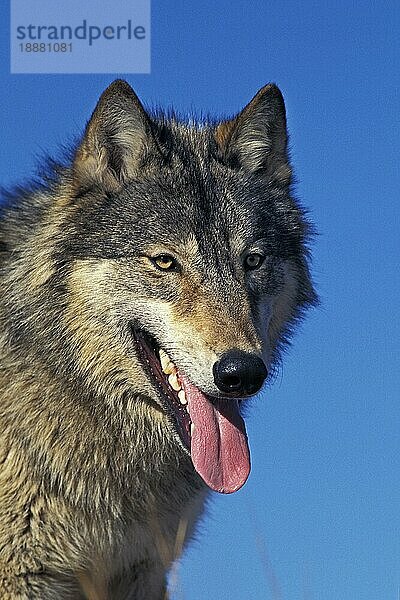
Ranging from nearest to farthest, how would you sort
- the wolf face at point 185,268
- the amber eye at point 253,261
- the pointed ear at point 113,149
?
1. the wolf face at point 185,268
2. the amber eye at point 253,261
3. the pointed ear at point 113,149

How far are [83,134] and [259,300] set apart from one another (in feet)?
4.67

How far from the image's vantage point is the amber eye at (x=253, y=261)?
5.99 meters

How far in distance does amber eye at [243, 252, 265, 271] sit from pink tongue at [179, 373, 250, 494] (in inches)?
28.5

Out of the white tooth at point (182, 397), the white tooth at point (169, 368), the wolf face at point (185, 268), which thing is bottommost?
the white tooth at point (182, 397)

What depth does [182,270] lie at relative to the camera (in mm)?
5824

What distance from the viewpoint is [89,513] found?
605 centimetres

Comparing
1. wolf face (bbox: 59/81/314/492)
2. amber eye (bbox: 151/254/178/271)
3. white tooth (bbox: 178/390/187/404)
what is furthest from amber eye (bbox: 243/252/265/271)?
white tooth (bbox: 178/390/187/404)

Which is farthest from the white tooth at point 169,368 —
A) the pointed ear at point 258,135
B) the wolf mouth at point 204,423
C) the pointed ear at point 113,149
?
the pointed ear at point 258,135

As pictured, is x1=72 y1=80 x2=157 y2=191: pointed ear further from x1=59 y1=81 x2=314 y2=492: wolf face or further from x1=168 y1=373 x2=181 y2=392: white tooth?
x1=168 y1=373 x2=181 y2=392: white tooth

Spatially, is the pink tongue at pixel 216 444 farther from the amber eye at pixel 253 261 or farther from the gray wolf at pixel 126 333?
the amber eye at pixel 253 261

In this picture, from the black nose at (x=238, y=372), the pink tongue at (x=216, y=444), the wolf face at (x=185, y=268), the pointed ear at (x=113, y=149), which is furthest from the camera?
the pointed ear at (x=113, y=149)

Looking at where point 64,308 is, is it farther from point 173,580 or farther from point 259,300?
point 173,580

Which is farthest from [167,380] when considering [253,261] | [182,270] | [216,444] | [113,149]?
[113,149]

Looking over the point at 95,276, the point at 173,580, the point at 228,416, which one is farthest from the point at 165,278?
the point at 173,580
